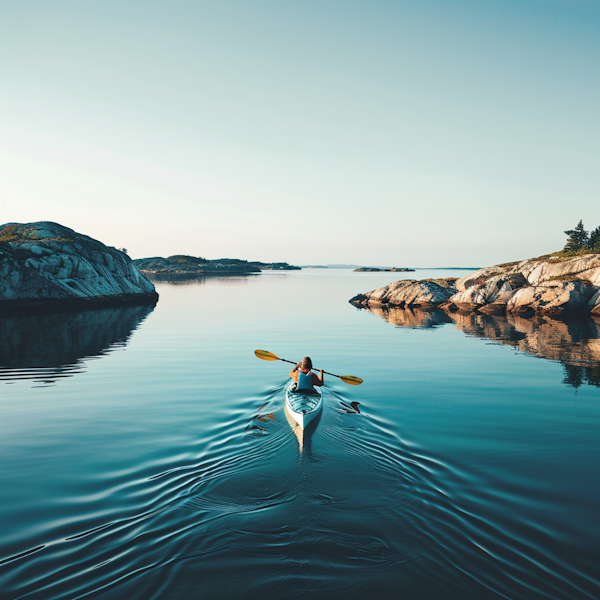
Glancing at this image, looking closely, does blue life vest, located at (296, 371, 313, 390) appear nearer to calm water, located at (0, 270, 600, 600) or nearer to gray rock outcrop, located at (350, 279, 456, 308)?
calm water, located at (0, 270, 600, 600)

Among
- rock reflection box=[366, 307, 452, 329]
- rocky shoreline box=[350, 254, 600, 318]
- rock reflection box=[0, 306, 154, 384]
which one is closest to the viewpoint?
rock reflection box=[0, 306, 154, 384]

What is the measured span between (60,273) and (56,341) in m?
28.0

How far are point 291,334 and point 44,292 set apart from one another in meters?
36.7

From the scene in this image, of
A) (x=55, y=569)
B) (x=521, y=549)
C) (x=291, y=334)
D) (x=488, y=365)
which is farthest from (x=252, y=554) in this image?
(x=291, y=334)

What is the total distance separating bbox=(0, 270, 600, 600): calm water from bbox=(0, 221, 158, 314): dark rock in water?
32.5 m

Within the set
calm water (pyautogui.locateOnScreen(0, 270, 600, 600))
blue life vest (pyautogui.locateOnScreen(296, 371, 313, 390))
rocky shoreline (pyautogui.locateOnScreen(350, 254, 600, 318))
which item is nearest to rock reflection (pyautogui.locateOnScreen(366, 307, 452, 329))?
rocky shoreline (pyautogui.locateOnScreen(350, 254, 600, 318))

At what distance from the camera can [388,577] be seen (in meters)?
6.44

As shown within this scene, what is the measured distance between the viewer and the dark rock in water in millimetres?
50000

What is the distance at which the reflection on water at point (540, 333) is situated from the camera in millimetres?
24334

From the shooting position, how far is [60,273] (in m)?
55.2

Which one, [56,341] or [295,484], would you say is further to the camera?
[56,341]

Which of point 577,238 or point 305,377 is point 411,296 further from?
point 305,377

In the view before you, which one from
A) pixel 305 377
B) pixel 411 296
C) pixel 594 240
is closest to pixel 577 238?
pixel 594 240

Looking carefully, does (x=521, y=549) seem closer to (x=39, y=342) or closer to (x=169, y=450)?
(x=169, y=450)
